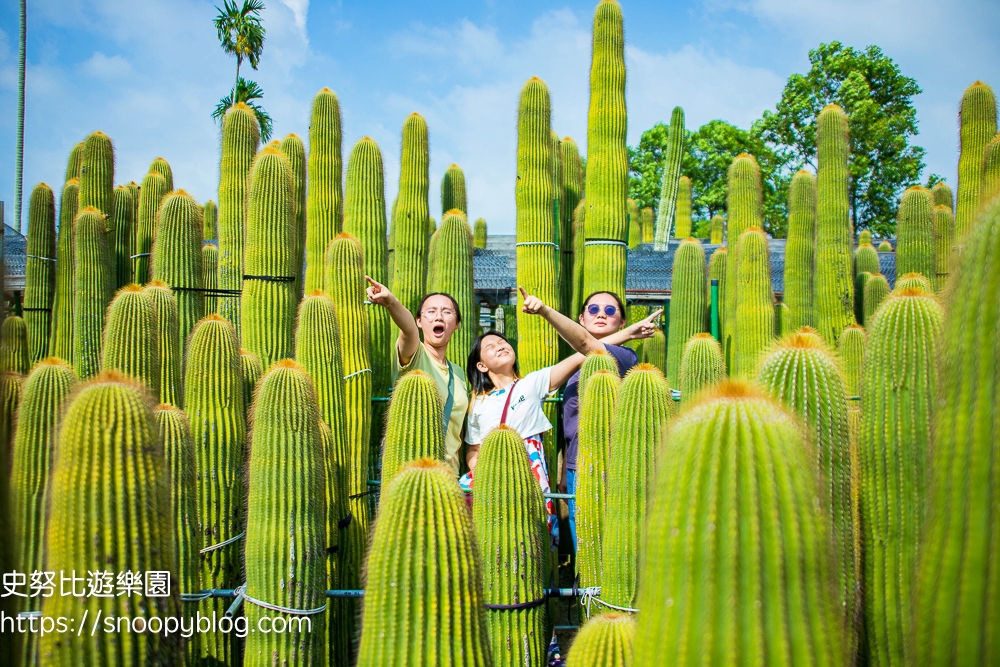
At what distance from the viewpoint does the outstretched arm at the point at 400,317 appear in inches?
165

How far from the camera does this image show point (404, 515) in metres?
1.99

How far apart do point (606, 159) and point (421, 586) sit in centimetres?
496

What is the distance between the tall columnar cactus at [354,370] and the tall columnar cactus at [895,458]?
3012mm

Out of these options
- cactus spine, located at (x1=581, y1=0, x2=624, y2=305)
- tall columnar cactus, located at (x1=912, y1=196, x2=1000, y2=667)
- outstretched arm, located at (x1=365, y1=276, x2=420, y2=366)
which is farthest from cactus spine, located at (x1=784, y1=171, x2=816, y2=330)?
tall columnar cactus, located at (x1=912, y1=196, x2=1000, y2=667)

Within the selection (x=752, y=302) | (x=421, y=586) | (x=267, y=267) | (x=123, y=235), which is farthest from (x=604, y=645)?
(x=123, y=235)

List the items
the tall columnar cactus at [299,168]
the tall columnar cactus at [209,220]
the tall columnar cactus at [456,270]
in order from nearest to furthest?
1. the tall columnar cactus at [456,270]
2. the tall columnar cactus at [299,168]
3. the tall columnar cactus at [209,220]

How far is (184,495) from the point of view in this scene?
323 cm

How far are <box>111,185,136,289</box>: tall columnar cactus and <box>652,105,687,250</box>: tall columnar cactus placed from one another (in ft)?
29.0

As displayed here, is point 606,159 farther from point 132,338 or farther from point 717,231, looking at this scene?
point 717,231

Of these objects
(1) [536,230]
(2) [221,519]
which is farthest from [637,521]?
(1) [536,230]

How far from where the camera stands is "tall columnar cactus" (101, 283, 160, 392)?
11.3ft

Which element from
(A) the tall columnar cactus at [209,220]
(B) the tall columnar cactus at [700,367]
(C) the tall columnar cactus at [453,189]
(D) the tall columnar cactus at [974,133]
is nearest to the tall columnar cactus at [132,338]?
(B) the tall columnar cactus at [700,367]

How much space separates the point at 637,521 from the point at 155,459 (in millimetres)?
1888

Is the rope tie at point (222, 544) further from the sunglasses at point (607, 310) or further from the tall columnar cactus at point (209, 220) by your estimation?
the tall columnar cactus at point (209, 220)
